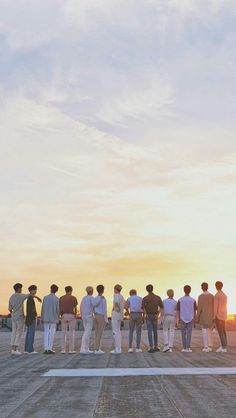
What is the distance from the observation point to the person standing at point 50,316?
19812mm

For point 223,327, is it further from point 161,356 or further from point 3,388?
point 3,388

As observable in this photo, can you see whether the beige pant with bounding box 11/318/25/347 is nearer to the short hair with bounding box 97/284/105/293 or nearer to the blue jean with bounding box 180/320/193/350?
the short hair with bounding box 97/284/105/293

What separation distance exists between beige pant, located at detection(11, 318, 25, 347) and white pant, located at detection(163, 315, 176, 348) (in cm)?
427

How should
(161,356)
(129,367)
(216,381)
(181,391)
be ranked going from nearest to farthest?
(181,391)
(216,381)
(129,367)
(161,356)

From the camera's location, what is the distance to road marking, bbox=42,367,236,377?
12.6 metres

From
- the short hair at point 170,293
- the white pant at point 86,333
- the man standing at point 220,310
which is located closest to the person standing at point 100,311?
the white pant at point 86,333

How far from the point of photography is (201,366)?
14492 mm

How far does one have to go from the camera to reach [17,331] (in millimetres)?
19781

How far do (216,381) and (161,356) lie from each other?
6880 mm

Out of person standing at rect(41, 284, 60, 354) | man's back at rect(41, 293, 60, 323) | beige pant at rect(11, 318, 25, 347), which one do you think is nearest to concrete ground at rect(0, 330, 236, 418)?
beige pant at rect(11, 318, 25, 347)

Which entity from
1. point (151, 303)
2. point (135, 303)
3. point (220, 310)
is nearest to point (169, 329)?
point (151, 303)

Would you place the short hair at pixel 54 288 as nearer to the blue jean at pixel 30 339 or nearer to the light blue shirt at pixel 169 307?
the blue jean at pixel 30 339

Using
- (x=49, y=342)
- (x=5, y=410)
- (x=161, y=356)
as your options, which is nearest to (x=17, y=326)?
(x=49, y=342)

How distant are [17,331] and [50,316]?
105 centimetres
